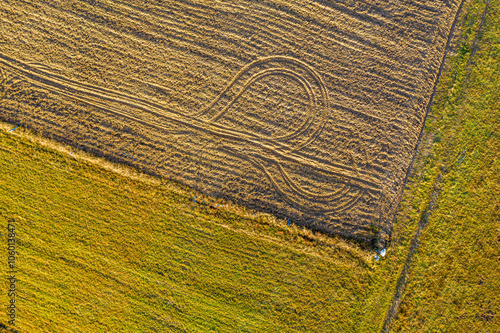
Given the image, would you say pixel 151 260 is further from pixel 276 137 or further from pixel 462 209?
pixel 462 209

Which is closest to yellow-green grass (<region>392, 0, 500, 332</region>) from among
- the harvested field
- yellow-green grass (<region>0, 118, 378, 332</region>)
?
→ the harvested field

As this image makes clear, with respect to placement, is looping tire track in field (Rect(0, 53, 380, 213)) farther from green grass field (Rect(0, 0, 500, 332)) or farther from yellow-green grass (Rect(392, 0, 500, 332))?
yellow-green grass (Rect(392, 0, 500, 332))

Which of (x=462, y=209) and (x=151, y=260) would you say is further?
(x=151, y=260)

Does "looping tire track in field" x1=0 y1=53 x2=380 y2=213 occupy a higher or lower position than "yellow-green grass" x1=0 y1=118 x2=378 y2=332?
higher

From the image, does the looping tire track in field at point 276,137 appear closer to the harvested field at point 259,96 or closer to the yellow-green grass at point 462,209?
the harvested field at point 259,96

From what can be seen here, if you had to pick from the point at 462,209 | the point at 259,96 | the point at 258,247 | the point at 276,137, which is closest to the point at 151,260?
the point at 258,247
